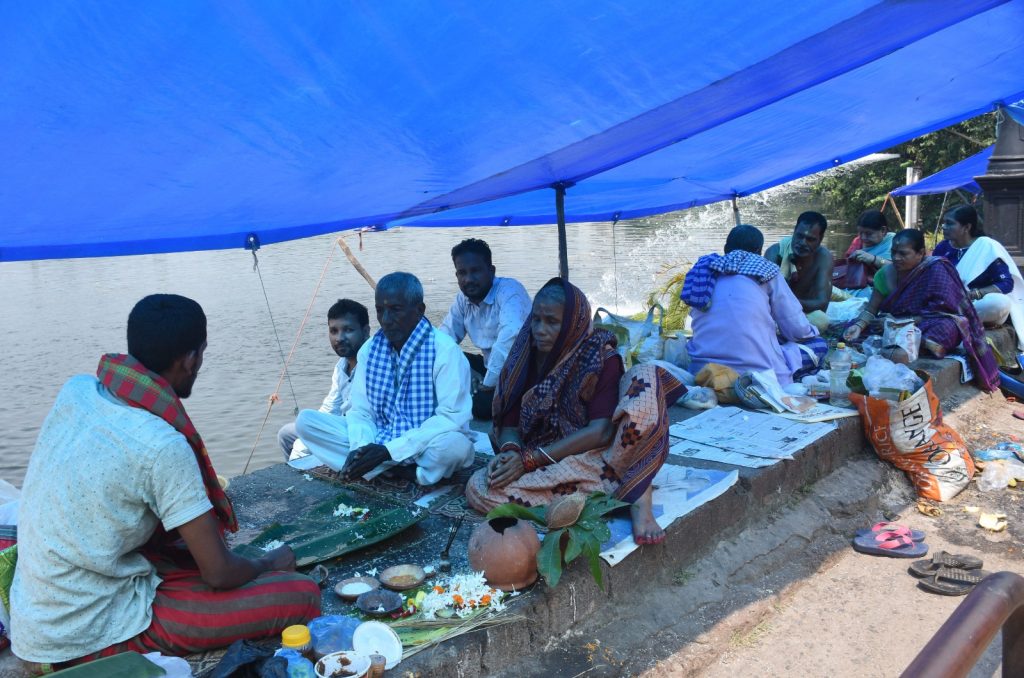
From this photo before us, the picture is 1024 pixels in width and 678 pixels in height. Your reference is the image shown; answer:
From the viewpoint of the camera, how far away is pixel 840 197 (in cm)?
1866

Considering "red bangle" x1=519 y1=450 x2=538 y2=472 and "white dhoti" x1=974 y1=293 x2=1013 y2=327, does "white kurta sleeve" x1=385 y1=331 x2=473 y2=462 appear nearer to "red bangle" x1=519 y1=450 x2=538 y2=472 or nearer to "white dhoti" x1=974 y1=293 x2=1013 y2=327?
"red bangle" x1=519 y1=450 x2=538 y2=472

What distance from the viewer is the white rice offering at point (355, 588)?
9.78 ft

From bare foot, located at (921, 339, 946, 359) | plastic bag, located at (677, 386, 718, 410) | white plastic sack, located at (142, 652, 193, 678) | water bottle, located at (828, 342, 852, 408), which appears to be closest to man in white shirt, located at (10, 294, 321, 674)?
white plastic sack, located at (142, 652, 193, 678)

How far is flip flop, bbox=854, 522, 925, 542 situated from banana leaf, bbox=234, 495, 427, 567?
2424mm

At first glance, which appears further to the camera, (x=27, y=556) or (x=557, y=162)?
(x=557, y=162)

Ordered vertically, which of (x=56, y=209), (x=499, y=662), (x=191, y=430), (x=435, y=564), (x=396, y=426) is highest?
(x=56, y=209)

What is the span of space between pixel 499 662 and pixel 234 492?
6.47 ft

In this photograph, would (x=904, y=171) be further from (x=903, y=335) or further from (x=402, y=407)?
(x=402, y=407)

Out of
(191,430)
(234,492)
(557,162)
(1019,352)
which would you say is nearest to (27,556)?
(191,430)

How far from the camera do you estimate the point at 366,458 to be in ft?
13.1

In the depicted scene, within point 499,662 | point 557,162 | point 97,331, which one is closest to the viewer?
point 499,662

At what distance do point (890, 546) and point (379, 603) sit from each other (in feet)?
9.12

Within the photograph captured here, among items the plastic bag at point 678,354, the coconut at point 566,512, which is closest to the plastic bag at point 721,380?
the plastic bag at point 678,354

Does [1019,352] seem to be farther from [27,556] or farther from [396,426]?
[27,556]
